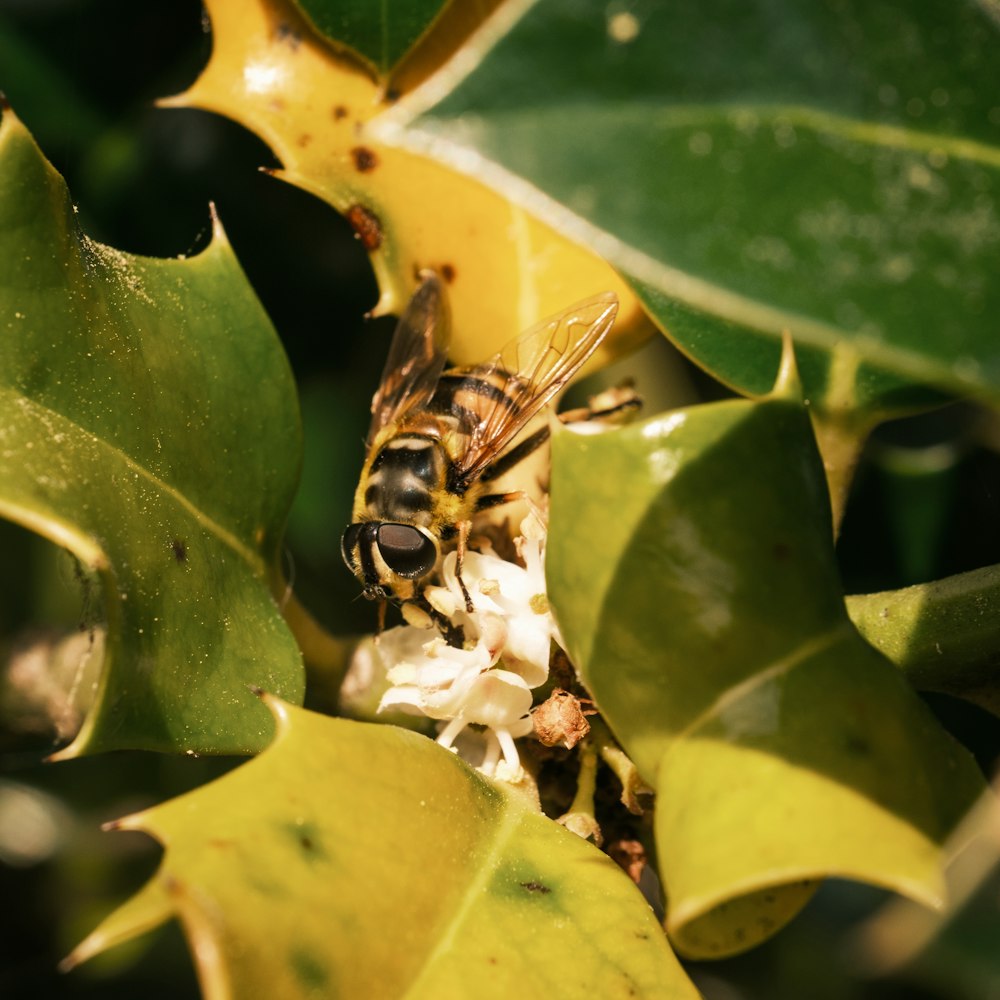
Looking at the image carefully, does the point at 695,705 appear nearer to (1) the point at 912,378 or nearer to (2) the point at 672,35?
(1) the point at 912,378

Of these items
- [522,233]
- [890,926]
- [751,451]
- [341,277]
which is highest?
[751,451]

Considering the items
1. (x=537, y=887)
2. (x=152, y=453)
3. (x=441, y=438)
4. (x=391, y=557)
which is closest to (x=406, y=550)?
(x=391, y=557)

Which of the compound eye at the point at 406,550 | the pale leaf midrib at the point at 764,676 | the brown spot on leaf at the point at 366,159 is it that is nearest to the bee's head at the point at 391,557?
the compound eye at the point at 406,550

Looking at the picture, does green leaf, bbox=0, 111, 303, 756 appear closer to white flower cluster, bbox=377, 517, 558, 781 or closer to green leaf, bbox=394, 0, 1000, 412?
white flower cluster, bbox=377, 517, 558, 781

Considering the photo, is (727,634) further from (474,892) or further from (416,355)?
(416,355)

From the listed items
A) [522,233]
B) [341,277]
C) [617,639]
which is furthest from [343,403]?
[617,639]
